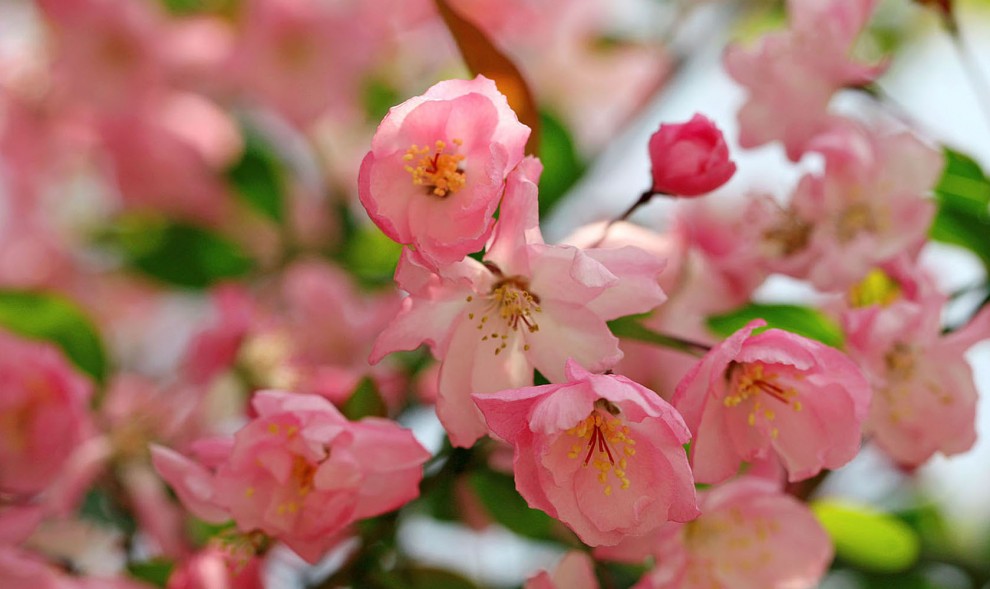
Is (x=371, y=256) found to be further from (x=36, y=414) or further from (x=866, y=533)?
(x=866, y=533)

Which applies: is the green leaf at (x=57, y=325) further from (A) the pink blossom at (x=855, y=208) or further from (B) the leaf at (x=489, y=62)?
(A) the pink blossom at (x=855, y=208)

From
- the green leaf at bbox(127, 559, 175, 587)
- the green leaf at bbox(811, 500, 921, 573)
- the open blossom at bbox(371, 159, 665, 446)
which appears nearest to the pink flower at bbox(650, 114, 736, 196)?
the open blossom at bbox(371, 159, 665, 446)

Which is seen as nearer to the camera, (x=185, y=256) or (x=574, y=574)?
(x=574, y=574)

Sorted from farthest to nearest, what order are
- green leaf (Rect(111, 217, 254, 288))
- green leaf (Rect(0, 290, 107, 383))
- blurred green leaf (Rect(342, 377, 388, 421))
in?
green leaf (Rect(111, 217, 254, 288))
green leaf (Rect(0, 290, 107, 383))
blurred green leaf (Rect(342, 377, 388, 421))

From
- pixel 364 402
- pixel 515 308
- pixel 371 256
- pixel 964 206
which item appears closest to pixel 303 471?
pixel 364 402

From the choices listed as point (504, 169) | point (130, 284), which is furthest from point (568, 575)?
point (130, 284)

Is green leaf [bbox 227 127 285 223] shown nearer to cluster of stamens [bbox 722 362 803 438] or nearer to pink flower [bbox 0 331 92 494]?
pink flower [bbox 0 331 92 494]
